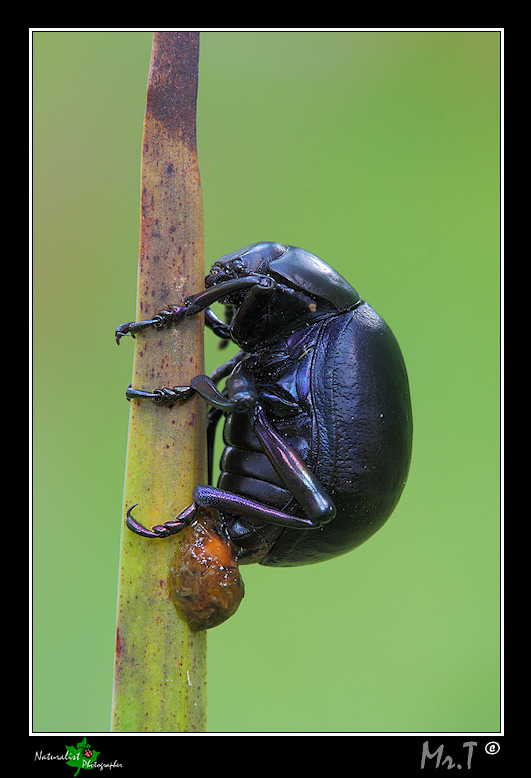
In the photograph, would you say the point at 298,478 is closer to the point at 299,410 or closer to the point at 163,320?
the point at 299,410

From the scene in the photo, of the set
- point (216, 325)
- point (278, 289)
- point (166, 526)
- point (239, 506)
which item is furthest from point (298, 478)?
point (216, 325)

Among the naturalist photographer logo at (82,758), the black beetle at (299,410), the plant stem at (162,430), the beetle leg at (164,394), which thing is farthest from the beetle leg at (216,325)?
the naturalist photographer logo at (82,758)

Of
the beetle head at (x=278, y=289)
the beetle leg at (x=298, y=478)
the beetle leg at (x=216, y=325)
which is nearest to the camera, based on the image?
the beetle leg at (x=298, y=478)

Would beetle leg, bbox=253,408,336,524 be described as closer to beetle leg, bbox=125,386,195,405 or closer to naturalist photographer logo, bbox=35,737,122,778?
beetle leg, bbox=125,386,195,405

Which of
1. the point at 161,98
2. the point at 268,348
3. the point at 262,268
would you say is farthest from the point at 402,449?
the point at 161,98

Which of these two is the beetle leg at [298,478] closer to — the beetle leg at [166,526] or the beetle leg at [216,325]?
the beetle leg at [166,526]
